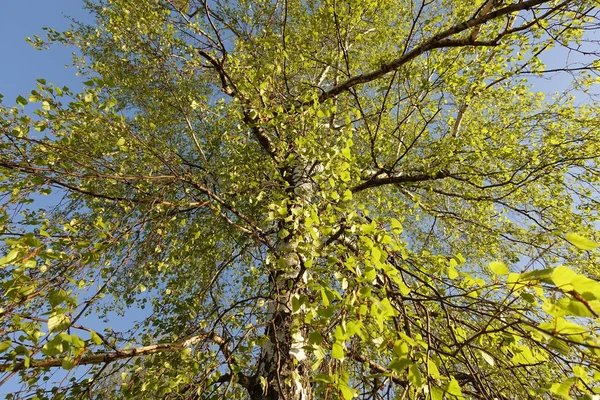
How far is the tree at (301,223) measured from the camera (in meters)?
1.60

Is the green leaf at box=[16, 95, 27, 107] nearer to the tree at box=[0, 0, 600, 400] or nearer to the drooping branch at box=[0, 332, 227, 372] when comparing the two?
the tree at box=[0, 0, 600, 400]

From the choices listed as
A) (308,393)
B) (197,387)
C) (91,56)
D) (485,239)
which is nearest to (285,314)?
(308,393)

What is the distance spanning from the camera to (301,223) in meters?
2.33

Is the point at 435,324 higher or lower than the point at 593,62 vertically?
lower

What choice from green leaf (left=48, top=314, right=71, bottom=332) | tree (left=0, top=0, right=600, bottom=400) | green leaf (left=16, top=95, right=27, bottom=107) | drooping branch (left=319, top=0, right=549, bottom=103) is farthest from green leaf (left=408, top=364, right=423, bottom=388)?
drooping branch (left=319, top=0, right=549, bottom=103)

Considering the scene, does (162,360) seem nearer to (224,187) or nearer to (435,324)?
(224,187)

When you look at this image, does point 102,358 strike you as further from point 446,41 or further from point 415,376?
point 446,41

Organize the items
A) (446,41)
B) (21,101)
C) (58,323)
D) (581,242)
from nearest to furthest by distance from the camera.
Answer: (581,242) → (58,323) → (21,101) → (446,41)

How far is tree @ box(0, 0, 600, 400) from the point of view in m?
1.60

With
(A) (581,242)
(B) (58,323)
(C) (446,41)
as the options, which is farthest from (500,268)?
(C) (446,41)

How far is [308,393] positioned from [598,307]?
2.41 m

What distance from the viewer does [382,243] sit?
1.84 meters

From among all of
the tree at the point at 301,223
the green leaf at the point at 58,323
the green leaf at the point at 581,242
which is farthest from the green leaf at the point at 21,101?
the green leaf at the point at 581,242

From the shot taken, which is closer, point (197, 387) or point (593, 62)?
point (197, 387)
